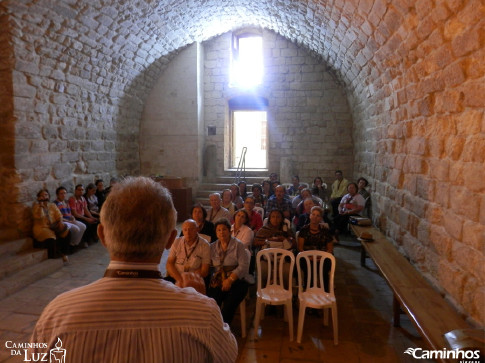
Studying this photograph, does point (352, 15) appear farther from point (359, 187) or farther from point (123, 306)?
point (123, 306)

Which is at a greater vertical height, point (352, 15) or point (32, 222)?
point (352, 15)

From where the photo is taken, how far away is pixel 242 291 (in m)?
3.32

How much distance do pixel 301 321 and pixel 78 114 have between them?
5.80 m

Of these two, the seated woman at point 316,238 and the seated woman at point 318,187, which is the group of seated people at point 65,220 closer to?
the seated woman at point 316,238

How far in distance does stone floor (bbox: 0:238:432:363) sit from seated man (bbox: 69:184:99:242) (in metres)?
1.42

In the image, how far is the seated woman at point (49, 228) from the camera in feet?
17.2

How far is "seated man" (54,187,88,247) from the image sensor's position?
18.7ft

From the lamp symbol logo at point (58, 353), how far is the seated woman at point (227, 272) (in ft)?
7.60

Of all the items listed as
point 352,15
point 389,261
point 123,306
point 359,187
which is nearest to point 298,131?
point 359,187

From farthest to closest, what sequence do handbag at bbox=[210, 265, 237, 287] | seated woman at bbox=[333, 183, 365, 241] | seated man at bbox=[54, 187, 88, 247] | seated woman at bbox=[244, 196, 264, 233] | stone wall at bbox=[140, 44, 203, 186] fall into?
1. stone wall at bbox=[140, 44, 203, 186]
2. seated woman at bbox=[333, 183, 365, 241]
3. seated man at bbox=[54, 187, 88, 247]
4. seated woman at bbox=[244, 196, 264, 233]
5. handbag at bbox=[210, 265, 237, 287]

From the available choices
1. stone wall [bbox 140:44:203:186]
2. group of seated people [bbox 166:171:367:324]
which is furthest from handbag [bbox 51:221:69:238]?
stone wall [bbox 140:44:203:186]

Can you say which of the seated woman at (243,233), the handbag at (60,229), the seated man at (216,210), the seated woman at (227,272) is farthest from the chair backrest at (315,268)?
the handbag at (60,229)

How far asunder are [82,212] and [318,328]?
482 cm

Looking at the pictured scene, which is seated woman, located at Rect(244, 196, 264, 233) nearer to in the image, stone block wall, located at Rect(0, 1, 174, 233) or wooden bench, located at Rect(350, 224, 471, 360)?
wooden bench, located at Rect(350, 224, 471, 360)
